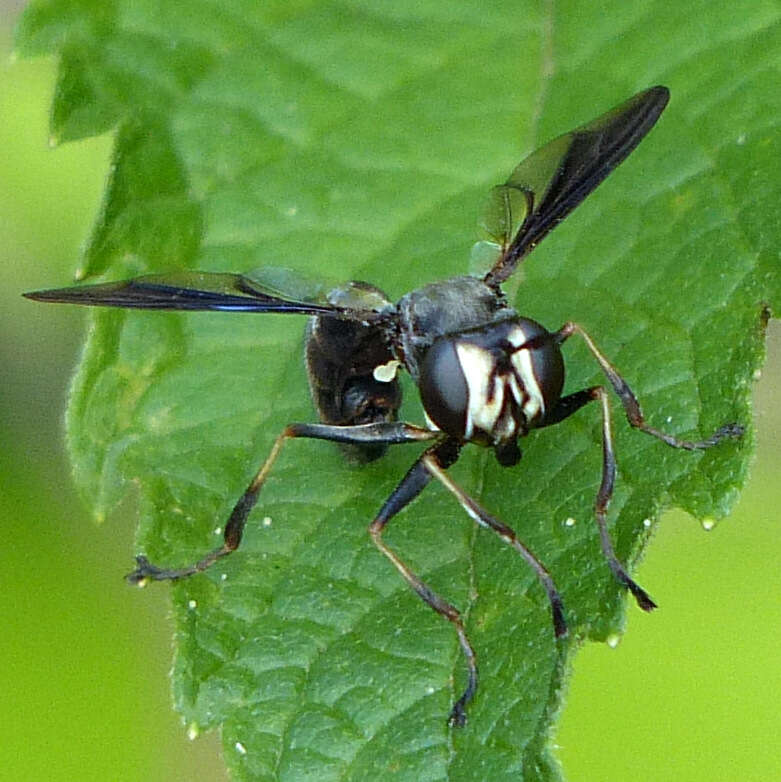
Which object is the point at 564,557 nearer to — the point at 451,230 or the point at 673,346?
the point at 673,346

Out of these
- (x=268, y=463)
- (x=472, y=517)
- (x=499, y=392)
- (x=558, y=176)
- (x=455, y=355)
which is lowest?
(x=472, y=517)

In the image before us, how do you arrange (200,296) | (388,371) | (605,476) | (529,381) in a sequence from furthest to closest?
(388,371), (200,296), (529,381), (605,476)

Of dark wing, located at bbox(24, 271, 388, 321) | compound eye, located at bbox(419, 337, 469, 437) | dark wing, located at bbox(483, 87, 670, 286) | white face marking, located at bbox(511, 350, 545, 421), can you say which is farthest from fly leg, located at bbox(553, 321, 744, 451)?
dark wing, located at bbox(24, 271, 388, 321)

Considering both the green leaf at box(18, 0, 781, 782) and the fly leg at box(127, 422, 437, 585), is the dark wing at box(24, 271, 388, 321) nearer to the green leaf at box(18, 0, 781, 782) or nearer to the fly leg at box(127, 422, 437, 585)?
the green leaf at box(18, 0, 781, 782)

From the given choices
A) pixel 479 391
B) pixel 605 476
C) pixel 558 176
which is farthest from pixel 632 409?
pixel 558 176

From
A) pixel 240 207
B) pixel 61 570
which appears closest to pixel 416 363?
pixel 240 207

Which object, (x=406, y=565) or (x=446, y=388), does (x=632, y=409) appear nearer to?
(x=446, y=388)
